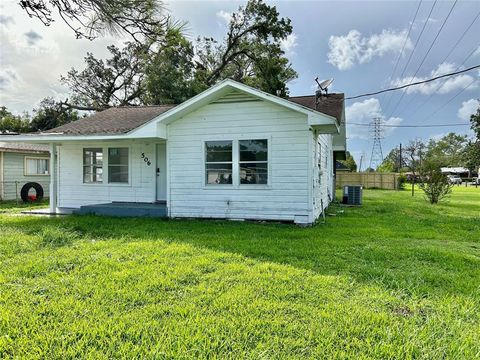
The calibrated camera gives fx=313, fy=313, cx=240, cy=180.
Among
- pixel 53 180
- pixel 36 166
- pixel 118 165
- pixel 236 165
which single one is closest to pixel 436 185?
pixel 236 165

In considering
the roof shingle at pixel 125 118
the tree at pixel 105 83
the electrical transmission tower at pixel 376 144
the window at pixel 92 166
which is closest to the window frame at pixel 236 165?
the roof shingle at pixel 125 118

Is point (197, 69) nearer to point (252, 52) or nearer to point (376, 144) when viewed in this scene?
point (252, 52)

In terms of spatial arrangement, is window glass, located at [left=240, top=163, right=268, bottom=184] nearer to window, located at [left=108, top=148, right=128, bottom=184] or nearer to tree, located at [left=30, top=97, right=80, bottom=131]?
window, located at [left=108, top=148, right=128, bottom=184]

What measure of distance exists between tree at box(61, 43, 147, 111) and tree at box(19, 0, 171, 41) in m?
23.6

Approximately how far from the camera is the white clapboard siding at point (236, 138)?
816 centimetres

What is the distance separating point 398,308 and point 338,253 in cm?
215

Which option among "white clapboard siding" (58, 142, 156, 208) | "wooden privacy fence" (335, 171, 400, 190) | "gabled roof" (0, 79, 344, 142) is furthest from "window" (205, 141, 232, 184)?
"wooden privacy fence" (335, 171, 400, 190)

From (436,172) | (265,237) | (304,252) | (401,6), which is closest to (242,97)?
(265,237)

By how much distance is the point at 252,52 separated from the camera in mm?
22344

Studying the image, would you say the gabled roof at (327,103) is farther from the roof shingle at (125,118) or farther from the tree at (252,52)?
the tree at (252,52)

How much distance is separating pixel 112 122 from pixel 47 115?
19.8 metres

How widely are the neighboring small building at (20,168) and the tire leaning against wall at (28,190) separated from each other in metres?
0.29

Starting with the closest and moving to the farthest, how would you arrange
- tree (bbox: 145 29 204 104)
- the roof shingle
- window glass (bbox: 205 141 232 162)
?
window glass (bbox: 205 141 232 162) → the roof shingle → tree (bbox: 145 29 204 104)

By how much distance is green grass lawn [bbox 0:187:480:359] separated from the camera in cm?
260
